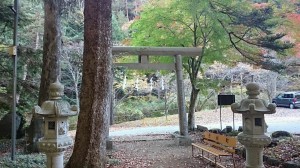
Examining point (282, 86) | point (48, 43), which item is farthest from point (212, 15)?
point (282, 86)

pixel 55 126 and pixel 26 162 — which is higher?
pixel 55 126

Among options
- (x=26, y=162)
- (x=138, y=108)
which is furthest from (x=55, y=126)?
(x=138, y=108)

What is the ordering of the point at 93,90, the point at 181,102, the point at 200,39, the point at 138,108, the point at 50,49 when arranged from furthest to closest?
the point at 138,108, the point at 200,39, the point at 181,102, the point at 50,49, the point at 93,90

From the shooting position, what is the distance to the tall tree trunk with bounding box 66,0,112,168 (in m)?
5.13

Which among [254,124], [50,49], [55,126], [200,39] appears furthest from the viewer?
[200,39]

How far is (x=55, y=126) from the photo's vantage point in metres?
4.31

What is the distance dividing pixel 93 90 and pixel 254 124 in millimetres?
2525

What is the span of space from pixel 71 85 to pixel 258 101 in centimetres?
1596

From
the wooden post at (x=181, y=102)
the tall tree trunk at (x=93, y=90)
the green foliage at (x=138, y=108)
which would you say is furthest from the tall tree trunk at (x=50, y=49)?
the green foliage at (x=138, y=108)

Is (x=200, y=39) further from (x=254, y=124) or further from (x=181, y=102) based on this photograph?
(x=254, y=124)

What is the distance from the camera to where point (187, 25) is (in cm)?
1206

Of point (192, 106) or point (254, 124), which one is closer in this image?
point (254, 124)

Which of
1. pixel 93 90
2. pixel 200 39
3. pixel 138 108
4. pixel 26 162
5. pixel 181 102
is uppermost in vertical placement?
pixel 200 39

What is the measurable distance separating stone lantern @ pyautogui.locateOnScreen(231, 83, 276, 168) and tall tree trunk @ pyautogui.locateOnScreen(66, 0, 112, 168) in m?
2.18
